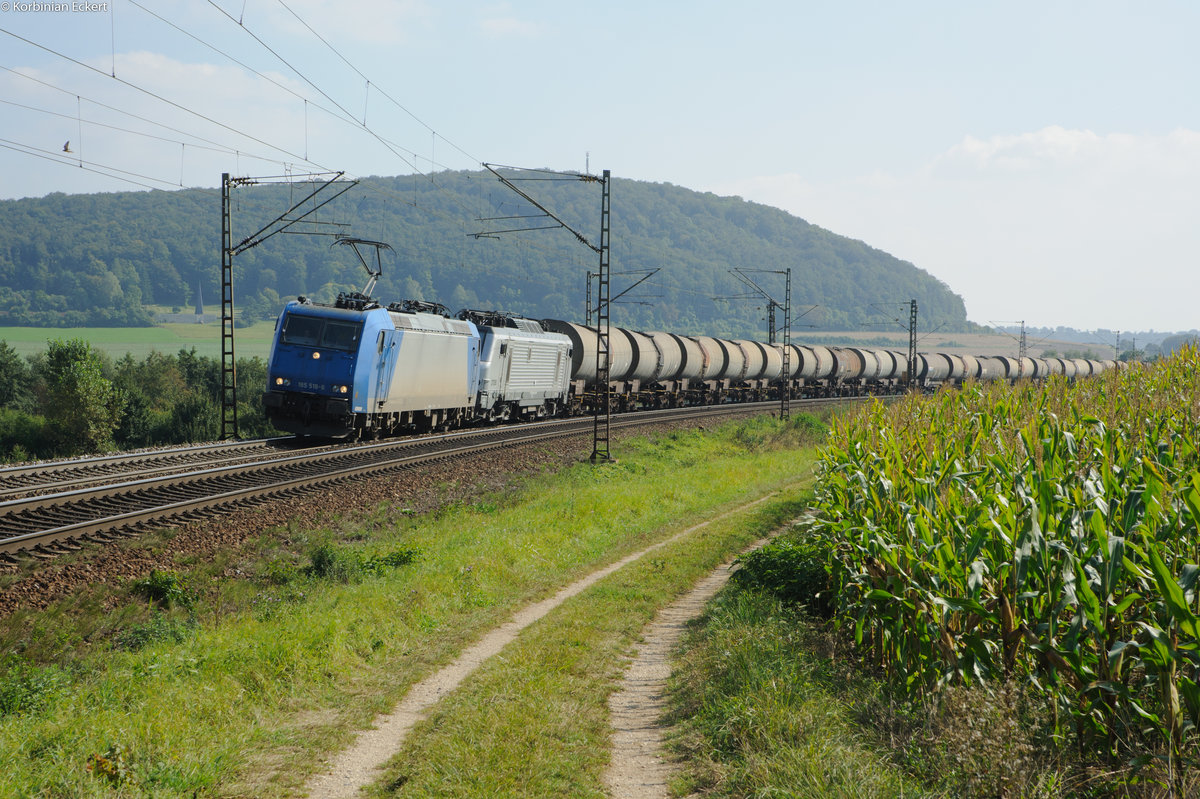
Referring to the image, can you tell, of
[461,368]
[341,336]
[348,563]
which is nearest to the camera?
[348,563]

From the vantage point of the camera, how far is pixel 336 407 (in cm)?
2478

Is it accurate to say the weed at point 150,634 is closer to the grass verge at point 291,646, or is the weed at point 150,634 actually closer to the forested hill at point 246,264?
the grass verge at point 291,646

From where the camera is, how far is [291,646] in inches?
374

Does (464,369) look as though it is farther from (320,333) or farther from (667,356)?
(667,356)

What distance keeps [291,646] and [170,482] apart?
974 centimetres

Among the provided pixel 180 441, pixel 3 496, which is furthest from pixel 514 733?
pixel 180 441

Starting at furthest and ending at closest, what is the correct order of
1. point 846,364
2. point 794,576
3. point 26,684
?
point 846,364 < point 794,576 < point 26,684

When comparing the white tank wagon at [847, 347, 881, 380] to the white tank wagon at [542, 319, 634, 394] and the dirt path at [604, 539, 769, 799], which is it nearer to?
the white tank wagon at [542, 319, 634, 394]

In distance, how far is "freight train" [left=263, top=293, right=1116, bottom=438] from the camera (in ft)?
82.2

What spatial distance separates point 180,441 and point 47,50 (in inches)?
971

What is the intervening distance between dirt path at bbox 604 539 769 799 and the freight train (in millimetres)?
12393

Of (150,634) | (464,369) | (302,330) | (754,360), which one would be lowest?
(150,634)

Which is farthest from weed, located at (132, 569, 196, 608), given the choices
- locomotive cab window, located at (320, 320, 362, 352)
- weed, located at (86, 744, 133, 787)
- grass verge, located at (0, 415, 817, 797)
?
locomotive cab window, located at (320, 320, 362, 352)

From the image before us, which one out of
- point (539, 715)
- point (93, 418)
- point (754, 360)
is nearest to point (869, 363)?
point (754, 360)
